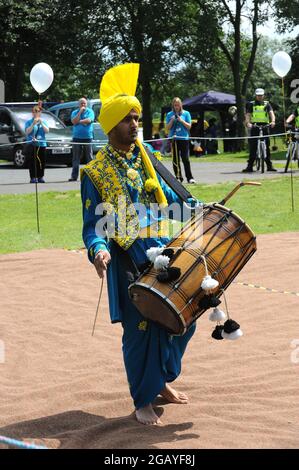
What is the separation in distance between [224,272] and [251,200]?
9591 millimetres

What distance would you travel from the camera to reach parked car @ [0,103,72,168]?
20984 millimetres

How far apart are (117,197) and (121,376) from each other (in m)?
1.37

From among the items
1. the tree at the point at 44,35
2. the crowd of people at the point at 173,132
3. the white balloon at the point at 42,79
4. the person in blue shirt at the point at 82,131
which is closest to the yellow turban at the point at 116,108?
the white balloon at the point at 42,79

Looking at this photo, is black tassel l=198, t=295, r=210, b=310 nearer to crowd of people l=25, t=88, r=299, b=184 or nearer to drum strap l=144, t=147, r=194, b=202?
drum strap l=144, t=147, r=194, b=202

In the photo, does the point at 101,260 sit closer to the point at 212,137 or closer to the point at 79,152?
the point at 79,152

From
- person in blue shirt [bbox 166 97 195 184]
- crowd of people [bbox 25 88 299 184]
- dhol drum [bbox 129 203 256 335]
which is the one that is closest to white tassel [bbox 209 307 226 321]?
dhol drum [bbox 129 203 256 335]

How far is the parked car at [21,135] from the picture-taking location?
20984 millimetres

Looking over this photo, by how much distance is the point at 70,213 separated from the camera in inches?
506

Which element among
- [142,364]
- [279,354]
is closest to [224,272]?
[142,364]

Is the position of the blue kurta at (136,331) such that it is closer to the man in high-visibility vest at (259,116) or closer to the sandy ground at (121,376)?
the sandy ground at (121,376)

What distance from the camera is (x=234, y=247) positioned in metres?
4.39

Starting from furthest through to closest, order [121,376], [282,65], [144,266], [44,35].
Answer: [44,35]
[282,65]
[121,376]
[144,266]

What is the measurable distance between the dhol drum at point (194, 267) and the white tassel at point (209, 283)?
7cm

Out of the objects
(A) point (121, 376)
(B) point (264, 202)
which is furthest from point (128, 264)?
(B) point (264, 202)
